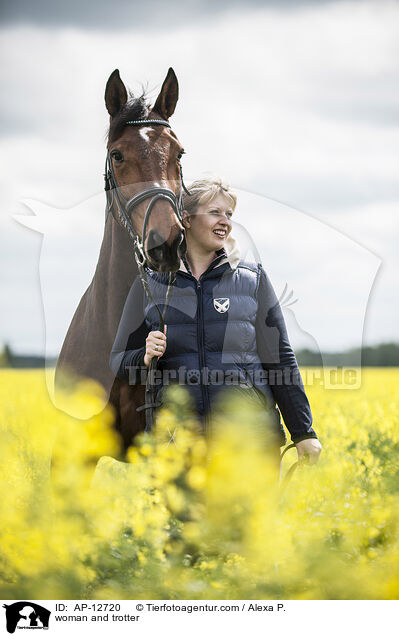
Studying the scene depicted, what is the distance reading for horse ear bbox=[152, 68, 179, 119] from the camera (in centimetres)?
359

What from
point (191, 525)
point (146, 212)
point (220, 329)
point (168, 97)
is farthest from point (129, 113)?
point (191, 525)

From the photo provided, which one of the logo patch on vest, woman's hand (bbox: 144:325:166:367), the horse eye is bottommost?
woman's hand (bbox: 144:325:166:367)

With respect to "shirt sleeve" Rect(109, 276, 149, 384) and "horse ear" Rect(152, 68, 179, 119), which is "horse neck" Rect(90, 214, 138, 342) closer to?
"shirt sleeve" Rect(109, 276, 149, 384)

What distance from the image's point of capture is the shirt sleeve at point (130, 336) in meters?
3.51

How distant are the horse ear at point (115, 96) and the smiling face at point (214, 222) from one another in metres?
0.80

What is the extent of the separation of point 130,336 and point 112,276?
427 millimetres

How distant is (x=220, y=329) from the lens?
3244 mm

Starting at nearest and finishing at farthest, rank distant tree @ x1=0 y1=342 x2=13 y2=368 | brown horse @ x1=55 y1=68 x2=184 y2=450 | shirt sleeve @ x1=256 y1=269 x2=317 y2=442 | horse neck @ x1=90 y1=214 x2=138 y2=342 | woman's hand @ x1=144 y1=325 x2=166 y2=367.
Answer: woman's hand @ x1=144 y1=325 x2=166 y2=367, brown horse @ x1=55 y1=68 x2=184 y2=450, shirt sleeve @ x1=256 y1=269 x2=317 y2=442, horse neck @ x1=90 y1=214 x2=138 y2=342, distant tree @ x1=0 y1=342 x2=13 y2=368

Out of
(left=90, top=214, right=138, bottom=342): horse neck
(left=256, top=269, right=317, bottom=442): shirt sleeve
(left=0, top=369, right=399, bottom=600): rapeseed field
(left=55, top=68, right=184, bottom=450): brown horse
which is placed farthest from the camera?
(left=90, top=214, right=138, bottom=342): horse neck

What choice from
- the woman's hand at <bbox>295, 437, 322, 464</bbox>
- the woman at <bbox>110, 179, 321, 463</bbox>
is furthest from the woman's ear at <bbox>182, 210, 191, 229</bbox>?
the woman's hand at <bbox>295, 437, 322, 464</bbox>

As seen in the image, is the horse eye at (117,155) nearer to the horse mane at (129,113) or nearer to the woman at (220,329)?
the horse mane at (129,113)
